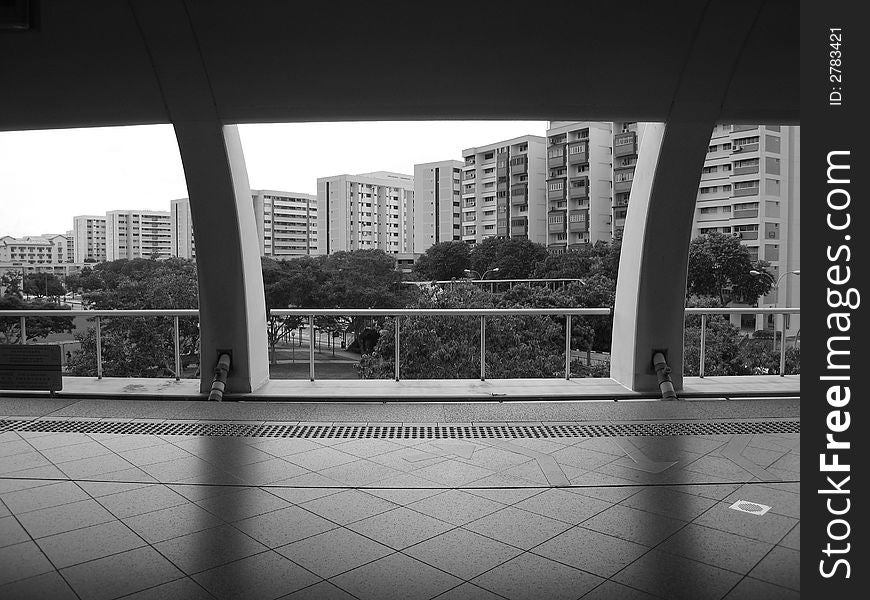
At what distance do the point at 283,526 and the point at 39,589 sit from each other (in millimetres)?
1015

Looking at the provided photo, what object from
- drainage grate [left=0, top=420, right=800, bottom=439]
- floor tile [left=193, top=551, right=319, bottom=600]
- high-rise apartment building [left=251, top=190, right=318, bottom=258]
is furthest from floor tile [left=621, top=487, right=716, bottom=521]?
high-rise apartment building [left=251, top=190, right=318, bottom=258]

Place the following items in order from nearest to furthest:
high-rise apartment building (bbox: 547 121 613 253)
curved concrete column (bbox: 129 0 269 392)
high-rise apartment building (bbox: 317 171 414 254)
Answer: curved concrete column (bbox: 129 0 269 392) < high-rise apartment building (bbox: 317 171 414 254) < high-rise apartment building (bbox: 547 121 613 253)

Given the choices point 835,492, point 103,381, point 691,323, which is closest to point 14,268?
point 103,381

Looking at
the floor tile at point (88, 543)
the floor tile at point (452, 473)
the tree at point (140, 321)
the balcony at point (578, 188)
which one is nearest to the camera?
the floor tile at point (88, 543)

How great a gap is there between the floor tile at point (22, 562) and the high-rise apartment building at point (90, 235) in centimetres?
737

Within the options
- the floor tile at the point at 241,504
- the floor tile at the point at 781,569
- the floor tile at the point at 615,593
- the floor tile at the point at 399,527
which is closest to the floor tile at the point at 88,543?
the floor tile at the point at 241,504

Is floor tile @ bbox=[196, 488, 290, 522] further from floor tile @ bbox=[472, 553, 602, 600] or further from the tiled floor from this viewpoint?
floor tile @ bbox=[472, 553, 602, 600]

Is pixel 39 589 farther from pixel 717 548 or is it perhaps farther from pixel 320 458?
pixel 717 548

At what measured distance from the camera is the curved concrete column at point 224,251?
5527 mm

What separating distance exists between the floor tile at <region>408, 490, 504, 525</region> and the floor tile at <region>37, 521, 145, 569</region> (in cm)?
133

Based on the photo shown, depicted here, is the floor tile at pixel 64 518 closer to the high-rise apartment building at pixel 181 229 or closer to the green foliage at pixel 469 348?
the high-rise apartment building at pixel 181 229

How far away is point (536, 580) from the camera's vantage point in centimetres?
262

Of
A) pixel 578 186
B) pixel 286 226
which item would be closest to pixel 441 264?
pixel 578 186

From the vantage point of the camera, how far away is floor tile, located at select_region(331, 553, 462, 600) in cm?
251
